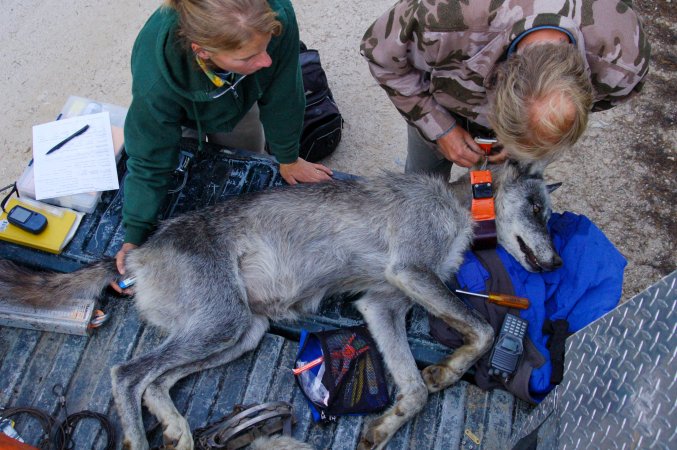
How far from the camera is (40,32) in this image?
640 cm

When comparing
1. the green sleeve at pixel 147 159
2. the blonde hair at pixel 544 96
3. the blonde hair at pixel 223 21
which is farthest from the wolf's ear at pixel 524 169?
the green sleeve at pixel 147 159

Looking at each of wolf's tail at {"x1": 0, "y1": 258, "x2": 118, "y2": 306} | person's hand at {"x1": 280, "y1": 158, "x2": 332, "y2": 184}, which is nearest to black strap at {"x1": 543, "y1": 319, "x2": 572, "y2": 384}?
person's hand at {"x1": 280, "y1": 158, "x2": 332, "y2": 184}

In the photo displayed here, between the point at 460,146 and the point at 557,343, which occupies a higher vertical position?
the point at 460,146

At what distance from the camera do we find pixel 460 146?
3814 mm

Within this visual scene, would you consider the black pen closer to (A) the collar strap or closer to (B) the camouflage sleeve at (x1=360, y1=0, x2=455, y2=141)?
(B) the camouflage sleeve at (x1=360, y1=0, x2=455, y2=141)

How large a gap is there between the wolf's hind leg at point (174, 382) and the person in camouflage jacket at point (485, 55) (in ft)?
5.49

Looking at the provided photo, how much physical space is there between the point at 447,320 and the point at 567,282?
2.74 feet

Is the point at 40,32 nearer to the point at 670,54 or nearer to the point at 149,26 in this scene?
the point at 149,26

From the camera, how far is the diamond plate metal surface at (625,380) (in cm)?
214

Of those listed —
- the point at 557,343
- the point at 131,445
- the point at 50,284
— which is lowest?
the point at 131,445

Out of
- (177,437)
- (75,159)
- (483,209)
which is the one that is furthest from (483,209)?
(75,159)

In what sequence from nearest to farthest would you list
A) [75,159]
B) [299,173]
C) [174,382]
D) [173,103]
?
[173,103], [174,382], [75,159], [299,173]

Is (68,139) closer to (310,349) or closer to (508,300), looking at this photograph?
(310,349)

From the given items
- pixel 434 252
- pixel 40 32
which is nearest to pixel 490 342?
pixel 434 252
